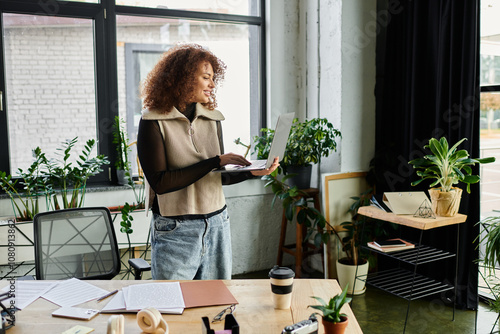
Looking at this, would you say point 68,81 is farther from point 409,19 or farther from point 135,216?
point 409,19

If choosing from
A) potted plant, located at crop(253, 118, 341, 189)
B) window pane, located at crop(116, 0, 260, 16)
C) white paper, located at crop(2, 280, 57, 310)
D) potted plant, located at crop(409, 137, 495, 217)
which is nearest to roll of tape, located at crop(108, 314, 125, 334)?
white paper, located at crop(2, 280, 57, 310)

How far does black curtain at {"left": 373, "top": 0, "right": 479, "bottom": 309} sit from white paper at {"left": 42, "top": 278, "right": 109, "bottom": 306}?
2563mm

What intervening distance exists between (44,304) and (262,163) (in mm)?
1111

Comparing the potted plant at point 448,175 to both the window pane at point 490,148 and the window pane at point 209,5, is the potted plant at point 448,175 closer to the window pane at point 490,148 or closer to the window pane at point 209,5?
the window pane at point 490,148

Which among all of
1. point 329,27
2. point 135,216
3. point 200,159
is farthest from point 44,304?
point 329,27

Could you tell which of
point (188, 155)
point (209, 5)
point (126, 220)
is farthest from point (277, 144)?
point (209, 5)

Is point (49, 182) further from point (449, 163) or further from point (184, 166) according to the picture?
point (449, 163)

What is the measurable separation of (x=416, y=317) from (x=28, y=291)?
2503mm

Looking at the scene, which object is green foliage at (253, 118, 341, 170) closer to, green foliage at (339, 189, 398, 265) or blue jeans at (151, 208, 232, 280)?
green foliage at (339, 189, 398, 265)

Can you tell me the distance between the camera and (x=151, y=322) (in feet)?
4.54

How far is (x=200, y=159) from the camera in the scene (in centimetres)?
211

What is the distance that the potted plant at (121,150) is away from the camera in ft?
11.8

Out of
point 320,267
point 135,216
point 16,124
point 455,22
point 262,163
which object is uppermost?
point 455,22

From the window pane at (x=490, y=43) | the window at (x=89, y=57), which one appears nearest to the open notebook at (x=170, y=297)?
the window at (x=89, y=57)
